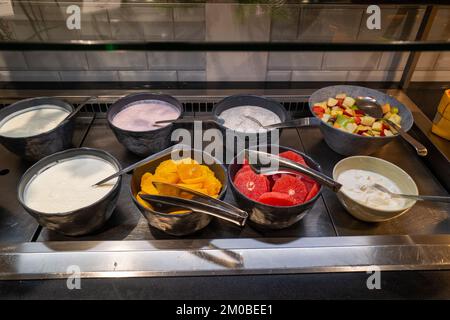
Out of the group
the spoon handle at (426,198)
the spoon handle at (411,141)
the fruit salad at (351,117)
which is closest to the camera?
the spoon handle at (426,198)

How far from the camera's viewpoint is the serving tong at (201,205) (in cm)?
72

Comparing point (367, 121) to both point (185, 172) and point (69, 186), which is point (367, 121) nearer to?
point (185, 172)

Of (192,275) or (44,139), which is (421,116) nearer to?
(192,275)

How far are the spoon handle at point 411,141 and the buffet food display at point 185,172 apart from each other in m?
0.02

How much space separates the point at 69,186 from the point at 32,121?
344mm

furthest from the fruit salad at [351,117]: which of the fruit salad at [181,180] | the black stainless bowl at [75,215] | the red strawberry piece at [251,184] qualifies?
the black stainless bowl at [75,215]

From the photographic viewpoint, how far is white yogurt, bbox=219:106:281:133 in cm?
101

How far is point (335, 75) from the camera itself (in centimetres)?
136

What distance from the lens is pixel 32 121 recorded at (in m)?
1.04

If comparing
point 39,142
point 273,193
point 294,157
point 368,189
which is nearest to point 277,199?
point 273,193

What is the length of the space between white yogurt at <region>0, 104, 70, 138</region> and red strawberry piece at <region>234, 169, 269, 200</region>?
0.62 metres

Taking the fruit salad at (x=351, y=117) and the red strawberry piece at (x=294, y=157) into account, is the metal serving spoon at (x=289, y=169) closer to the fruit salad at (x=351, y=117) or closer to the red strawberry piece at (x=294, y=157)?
the red strawberry piece at (x=294, y=157)

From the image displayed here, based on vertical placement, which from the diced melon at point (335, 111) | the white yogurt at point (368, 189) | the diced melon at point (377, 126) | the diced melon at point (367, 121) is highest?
the diced melon at point (335, 111)
